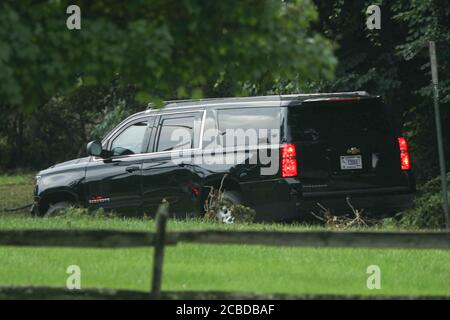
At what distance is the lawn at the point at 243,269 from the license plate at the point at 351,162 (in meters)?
2.73

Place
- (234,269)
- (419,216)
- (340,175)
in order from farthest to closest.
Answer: (419,216) → (340,175) → (234,269)

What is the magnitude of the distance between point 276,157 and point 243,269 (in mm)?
4308

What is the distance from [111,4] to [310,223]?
328 inches

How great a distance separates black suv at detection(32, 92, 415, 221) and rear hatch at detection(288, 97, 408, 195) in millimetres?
14

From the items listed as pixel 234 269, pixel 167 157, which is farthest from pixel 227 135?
→ pixel 234 269

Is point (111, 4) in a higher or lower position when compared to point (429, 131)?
lower

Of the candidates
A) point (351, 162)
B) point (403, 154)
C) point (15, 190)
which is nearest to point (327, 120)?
point (351, 162)

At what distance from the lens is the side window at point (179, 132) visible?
1702 cm

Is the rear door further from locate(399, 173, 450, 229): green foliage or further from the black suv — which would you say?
locate(399, 173, 450, 229): green foliage

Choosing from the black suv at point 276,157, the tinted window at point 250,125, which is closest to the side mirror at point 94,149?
the black suv at point 276,157

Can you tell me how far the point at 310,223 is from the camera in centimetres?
1653

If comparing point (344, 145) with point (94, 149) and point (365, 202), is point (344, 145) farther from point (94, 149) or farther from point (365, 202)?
point (94, 149)

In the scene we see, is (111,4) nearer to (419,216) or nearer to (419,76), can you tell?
(419,216)

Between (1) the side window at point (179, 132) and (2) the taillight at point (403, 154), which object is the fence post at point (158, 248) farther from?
(2) the taillight at point (403, 154)
